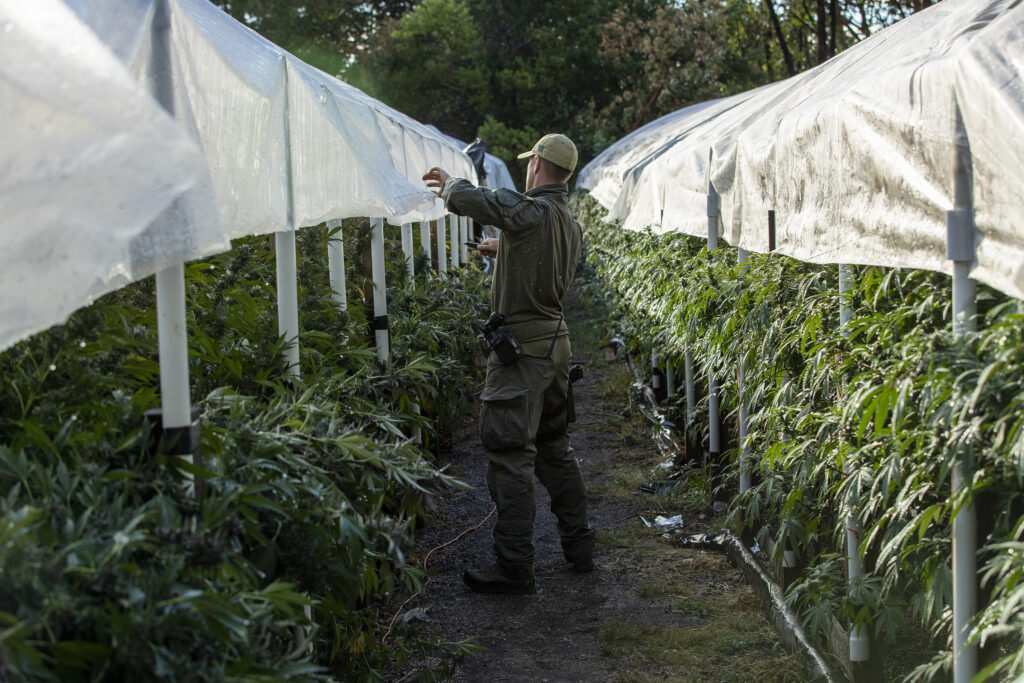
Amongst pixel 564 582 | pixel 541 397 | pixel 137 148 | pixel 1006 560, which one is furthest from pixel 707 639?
pixel 137 148

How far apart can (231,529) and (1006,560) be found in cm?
163

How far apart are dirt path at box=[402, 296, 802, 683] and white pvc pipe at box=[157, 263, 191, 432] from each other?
7.06 feet

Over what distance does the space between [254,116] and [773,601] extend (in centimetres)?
301

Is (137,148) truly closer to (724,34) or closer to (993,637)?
(993,637)

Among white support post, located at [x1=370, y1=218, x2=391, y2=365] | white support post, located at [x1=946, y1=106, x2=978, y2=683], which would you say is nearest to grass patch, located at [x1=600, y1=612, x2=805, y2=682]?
white support post, located at [x1=946, y1=106, x2=978, y2=683]

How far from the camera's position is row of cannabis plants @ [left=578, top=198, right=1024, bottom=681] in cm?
287

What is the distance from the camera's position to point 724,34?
27.1 m

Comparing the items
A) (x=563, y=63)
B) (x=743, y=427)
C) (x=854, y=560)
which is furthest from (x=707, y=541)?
(x=563, y=63)

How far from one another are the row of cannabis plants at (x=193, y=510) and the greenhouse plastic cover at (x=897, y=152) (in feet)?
4.97

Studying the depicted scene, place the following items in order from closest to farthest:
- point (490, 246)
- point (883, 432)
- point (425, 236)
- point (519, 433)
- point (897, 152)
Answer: point (883, 432), point (897, 152), point (519, 433), point (490, 246), point (425, 236)

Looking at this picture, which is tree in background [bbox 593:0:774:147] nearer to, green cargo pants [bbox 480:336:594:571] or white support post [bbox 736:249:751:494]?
white support post [bbox 736:249:751:494]

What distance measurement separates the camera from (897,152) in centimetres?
348

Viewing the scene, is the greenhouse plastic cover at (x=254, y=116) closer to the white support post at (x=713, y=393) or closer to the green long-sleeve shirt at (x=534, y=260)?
the green long-sleeve shirt at (x=534, y=260)

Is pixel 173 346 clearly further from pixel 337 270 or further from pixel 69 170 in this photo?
pixel 337 270
